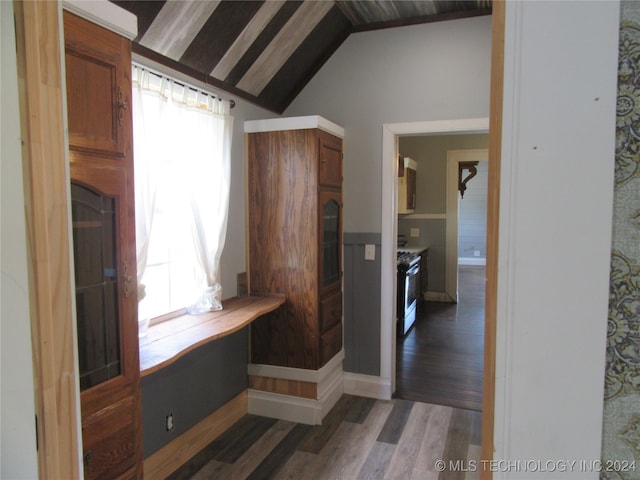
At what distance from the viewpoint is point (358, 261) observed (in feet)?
11.7

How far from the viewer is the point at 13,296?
894mm

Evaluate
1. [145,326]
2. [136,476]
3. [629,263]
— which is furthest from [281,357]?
[629,263]

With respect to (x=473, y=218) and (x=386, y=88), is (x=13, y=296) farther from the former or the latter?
(x=473, y=218)

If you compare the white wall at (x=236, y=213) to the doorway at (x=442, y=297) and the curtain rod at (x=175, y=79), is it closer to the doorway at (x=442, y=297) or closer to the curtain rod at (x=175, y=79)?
the curtain rod at (x=175, y=79)

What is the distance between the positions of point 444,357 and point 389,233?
172cm

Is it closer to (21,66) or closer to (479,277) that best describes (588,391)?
(21,66)

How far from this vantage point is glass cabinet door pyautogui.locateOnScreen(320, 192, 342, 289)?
3197 millimetres

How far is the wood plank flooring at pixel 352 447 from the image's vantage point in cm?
255

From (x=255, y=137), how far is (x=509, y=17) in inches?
107

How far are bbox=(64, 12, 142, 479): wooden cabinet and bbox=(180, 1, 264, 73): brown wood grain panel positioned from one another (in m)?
0.92

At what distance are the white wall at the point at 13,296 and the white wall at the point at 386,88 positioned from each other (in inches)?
111

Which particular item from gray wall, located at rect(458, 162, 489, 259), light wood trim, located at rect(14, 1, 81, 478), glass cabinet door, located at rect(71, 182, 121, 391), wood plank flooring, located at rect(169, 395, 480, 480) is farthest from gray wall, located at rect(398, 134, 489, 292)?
light wood trim, located at rect(14, 1, 81, 478)

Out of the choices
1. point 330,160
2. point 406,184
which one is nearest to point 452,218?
point 406,184

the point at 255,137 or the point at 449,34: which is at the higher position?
the point at 449,34
